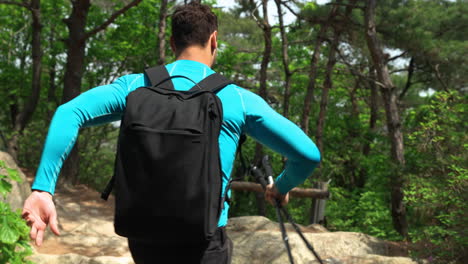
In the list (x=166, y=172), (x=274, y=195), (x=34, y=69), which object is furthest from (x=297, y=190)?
(x=34, y=69)

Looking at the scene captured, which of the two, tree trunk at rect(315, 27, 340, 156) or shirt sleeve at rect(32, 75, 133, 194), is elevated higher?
tree trunk at rect(315, 27, 340, 156)

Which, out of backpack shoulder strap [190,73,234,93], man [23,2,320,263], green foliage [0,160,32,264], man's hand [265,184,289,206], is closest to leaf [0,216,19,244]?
green foliage [0,160,32,264]

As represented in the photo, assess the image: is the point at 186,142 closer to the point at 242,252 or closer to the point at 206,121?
the point at 206,121

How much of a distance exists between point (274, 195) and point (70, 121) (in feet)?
2.80

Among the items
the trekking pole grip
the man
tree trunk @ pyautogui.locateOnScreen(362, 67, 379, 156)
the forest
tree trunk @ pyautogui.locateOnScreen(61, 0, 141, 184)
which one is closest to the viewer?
the man

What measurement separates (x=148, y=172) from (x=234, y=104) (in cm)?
37

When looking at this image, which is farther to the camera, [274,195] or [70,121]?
[274,195]

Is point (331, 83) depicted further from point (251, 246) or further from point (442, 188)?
point (251, 246)

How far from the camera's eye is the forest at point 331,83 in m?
7.72

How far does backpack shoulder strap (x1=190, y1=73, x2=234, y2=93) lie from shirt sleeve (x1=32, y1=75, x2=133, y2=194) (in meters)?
0.26

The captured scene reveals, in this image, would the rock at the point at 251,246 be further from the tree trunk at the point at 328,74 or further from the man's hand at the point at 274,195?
the tree trunk at the point at 328,74

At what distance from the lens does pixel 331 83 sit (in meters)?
13.3

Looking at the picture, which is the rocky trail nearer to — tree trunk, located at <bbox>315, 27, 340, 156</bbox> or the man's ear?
the man's ear

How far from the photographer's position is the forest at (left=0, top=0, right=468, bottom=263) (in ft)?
25.3
